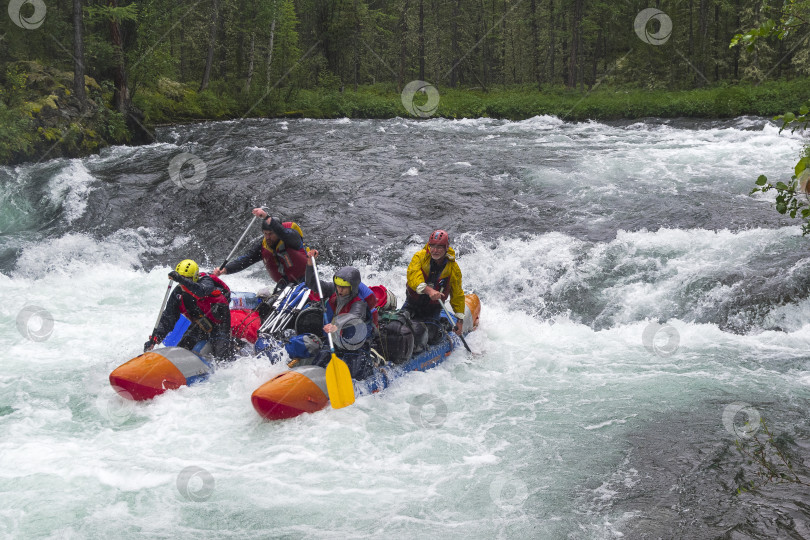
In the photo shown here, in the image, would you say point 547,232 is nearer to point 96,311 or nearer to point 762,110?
point 96,311

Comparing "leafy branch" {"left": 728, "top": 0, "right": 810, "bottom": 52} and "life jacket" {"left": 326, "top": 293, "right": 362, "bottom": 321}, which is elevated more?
"leafy branch" {"left": 728, "top": 0, "right": 810, "bottom": 52}

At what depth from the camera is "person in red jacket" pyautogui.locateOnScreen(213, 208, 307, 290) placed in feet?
28.2

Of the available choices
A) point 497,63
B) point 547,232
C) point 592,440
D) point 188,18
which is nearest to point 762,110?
point 547,232

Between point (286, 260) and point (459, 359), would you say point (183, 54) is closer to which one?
point (286, 260)

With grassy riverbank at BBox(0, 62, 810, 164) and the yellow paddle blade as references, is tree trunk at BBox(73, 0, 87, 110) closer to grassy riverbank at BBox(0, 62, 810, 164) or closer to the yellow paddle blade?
grassy riverbank at BBox(0, 62, 810, 164)

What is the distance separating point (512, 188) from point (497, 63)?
37.3 m

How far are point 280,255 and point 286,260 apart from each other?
10 centimetres

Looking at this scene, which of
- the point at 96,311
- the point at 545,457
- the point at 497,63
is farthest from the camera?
the point at 497,63

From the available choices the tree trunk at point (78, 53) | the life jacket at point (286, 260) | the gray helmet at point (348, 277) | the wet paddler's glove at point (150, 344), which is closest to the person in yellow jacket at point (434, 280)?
the gray helmet at point (348, 277)

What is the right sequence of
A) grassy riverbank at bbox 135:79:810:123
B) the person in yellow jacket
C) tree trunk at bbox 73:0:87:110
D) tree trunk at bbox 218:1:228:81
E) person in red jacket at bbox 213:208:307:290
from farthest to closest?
1. tree trunk at bbox 218:1:228:81
2. grassy riverbank at bbox 135:79:810:123
3. tree trunk at bbox 73:0:87:110
4. person in red jacket at bbox 213:208:307:290
5. the person in yellow jacket

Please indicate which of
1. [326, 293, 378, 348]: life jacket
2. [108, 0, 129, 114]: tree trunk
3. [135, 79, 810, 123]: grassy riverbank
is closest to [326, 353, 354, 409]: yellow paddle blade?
[326, 293, 378, 348]: life jacket

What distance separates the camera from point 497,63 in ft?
162

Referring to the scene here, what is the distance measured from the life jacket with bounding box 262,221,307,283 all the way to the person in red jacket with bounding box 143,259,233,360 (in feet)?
3.96

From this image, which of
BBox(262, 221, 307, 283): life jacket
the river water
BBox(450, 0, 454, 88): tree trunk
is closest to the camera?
the river water
